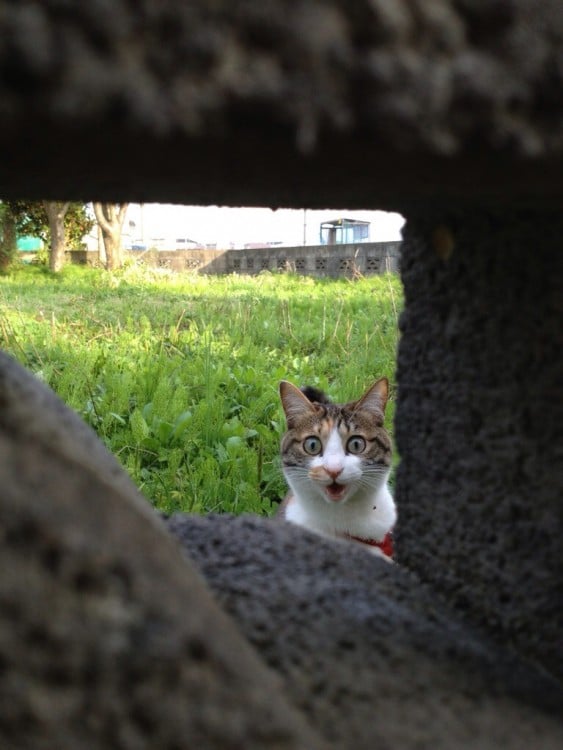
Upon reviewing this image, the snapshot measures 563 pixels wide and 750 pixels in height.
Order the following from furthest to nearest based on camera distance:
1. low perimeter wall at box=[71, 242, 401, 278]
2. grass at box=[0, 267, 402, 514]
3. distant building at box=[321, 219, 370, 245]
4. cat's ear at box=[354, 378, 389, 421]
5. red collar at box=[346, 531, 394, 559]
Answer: distant building at box=[321, 219, 370, 245] → low perimeter wall at box=[71, 242, 401, 278] → grass at box=[0, 267, 402, 514] → cat's ear at box=[354, 378, 389, 421] → red collar at box=[346, 531, 394, 559]

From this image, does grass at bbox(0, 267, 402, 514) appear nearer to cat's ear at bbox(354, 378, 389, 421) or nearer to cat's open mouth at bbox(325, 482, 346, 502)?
cat's open mouth at bbox(325, 482, 346, 502)

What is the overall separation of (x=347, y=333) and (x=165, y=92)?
361 cm

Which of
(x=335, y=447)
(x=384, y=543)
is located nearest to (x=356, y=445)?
(x=335, y=447)

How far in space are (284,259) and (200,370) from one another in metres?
7.54

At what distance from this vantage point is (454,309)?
0.59 m

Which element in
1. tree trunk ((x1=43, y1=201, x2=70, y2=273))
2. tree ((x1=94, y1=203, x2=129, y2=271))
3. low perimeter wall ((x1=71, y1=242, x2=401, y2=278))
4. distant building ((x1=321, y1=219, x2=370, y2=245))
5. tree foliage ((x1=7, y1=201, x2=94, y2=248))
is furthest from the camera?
distant building ((x1=321, y1=219, x2=370, y2=245))

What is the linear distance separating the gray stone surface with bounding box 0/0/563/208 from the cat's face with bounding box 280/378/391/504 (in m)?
1.67

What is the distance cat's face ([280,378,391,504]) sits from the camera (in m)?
1.99

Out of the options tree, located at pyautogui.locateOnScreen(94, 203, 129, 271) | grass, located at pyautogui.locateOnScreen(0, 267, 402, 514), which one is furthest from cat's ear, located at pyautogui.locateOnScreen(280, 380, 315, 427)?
tree, located at pyautogui.locateOnScreen(94, 203, 129, 271)

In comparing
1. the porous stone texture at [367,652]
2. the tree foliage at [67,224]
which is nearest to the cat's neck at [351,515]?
the porous stone texture at [367,652]

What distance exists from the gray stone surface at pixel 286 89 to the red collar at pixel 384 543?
147 cm

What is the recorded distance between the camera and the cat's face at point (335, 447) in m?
1.99

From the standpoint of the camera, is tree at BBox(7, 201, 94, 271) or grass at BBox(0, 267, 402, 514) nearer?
grass at BBox(0, 267, 402, 514)

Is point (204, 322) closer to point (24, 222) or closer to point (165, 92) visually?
point (165, 92)
